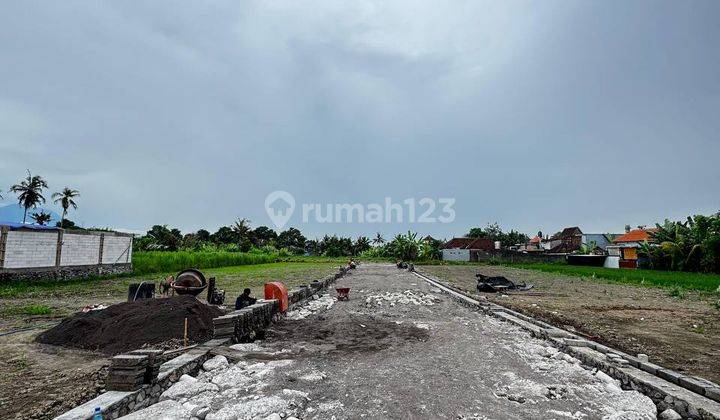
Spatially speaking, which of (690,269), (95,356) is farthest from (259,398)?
(690,269)

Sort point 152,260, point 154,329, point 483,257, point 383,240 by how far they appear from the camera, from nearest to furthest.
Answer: point 154,329, point 152,260, point 483,257, point 383,240

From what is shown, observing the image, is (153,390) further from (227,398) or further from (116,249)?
(116,249)

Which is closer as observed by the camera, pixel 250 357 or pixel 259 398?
pixel 259 398

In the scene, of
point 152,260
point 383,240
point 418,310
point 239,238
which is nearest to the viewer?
point 418,310

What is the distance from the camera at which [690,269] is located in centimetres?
3322

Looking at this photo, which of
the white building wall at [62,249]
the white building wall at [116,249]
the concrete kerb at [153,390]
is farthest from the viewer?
the white building wall at [116,249]

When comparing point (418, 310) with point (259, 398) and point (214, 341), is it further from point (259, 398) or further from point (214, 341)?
point (259, 398)

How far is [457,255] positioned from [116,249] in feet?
140

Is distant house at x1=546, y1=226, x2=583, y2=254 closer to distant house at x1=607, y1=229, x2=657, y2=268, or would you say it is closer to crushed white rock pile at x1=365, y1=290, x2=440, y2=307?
distant house at x1=607, y1=229, x2=657, y2=268

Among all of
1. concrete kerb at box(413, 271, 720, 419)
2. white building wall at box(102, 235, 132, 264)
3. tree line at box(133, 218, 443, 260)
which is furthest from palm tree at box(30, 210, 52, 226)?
concrete kerb at box(413, 271, 720, 419)

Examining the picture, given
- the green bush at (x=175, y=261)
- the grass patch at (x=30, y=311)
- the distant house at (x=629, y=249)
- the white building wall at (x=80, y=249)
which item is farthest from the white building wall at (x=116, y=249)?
the distant house at (x=629, y=249)

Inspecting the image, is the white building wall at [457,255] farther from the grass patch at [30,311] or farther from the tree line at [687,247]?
the grass patch at [30,311]

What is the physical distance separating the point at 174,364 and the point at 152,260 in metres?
24.2

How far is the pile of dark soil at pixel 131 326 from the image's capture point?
6706 mm
